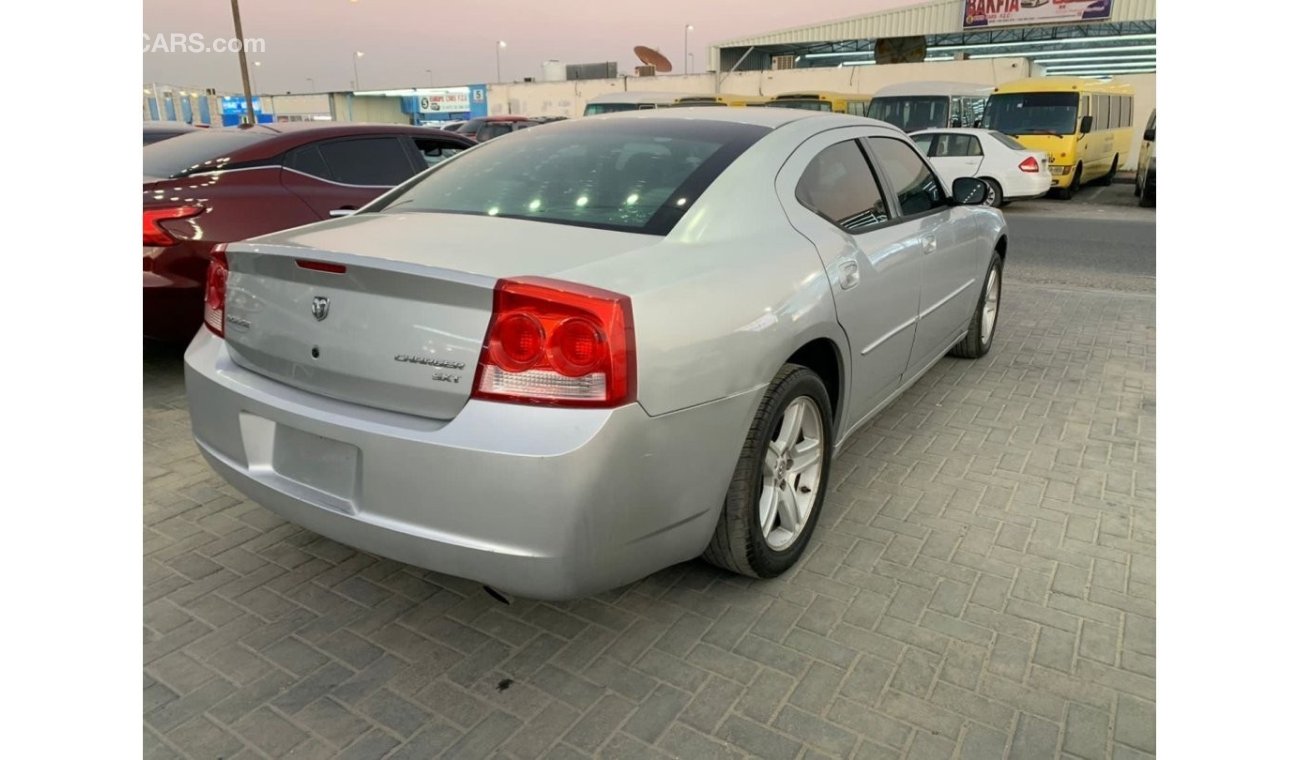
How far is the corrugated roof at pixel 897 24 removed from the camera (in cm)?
2945

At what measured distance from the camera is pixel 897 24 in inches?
1331

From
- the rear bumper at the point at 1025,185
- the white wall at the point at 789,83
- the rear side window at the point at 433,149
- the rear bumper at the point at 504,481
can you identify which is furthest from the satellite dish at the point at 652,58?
the rear bumper at the point at 504,481

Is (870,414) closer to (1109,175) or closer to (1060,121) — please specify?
(1060,121)

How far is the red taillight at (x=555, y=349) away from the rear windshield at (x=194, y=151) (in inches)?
161

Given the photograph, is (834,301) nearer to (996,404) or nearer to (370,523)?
(370,523)

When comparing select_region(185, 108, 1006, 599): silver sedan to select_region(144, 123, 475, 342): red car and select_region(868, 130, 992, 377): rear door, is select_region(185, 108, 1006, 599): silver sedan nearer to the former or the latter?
select_region(868, 130, 992, 377): rear door

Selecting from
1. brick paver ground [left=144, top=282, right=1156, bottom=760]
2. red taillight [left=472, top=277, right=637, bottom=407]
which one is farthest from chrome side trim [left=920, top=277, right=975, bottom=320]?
red taillight [left=472, top=277, right=637, bottom=407]

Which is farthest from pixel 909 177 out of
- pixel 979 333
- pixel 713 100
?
pixel 713 100

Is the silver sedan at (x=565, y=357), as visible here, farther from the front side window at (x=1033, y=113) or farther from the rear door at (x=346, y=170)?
the front side window at (x=1033, y=113)

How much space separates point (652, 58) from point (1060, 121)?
31156 mm

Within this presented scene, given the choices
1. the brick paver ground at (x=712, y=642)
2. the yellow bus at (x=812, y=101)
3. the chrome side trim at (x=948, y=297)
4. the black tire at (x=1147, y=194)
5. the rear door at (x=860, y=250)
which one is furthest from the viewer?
the yellow bus at (x=812, y=101)

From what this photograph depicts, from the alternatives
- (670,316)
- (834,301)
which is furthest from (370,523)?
(834,301)

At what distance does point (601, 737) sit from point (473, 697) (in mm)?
395

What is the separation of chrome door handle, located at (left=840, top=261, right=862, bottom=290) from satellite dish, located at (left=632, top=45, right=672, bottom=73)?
43.8 metres
